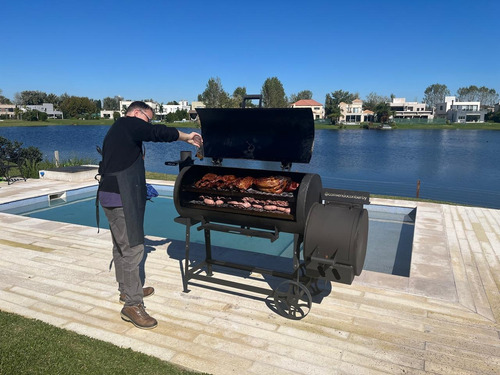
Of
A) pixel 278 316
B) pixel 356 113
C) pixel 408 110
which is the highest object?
pixel 408 110

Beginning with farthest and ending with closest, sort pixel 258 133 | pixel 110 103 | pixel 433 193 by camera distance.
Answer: pixel 110 103 < pixel 433 193 < pixel 258 133

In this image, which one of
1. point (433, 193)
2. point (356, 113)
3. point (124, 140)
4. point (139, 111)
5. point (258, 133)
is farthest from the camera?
point (356, 113)

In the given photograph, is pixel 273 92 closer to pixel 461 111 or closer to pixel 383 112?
pixel 383 112

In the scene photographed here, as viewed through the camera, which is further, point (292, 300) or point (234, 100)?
point (234, 100)

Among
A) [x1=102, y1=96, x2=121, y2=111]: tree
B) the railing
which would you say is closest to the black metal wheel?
the railing

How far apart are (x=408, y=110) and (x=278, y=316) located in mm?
137275

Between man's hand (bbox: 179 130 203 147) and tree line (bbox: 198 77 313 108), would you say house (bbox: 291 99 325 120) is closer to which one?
tree line (bbox: 198 77 313 108)

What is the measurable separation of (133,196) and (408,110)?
138 meters

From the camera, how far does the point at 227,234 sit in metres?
8.07

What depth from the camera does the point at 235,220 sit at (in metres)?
3.88

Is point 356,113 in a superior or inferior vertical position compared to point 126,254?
superior

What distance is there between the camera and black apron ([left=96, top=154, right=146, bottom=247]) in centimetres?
331

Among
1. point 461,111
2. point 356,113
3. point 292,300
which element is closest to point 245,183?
point 292,300

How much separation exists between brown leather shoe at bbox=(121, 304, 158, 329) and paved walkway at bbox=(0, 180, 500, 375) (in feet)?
0.23
